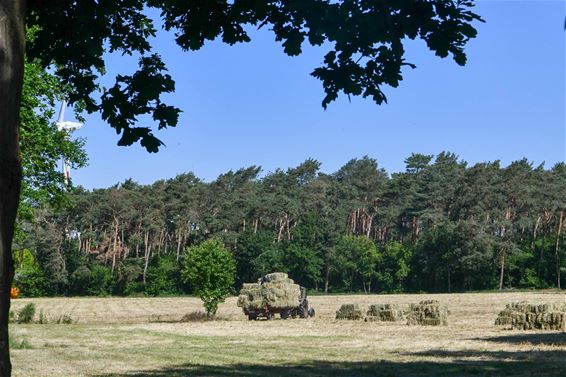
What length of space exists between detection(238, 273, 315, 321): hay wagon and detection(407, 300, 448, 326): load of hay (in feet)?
32.9

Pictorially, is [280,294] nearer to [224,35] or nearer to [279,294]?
[279,294]

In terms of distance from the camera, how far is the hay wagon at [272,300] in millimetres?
40781

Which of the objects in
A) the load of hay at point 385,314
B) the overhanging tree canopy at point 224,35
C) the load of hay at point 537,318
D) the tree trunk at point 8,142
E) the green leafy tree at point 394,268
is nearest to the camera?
the tree trunk at point 8,142

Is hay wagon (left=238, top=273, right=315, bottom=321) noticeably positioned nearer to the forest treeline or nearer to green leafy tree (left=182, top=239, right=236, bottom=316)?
green leafy tree (left=182, top=239, right=236, bottom=316)

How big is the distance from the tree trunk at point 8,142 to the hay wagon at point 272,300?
1377 inches

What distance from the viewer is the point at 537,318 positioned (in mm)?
27359

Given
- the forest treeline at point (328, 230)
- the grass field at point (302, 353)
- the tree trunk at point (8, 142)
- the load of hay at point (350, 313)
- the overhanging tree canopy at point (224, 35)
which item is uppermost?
the forest treeline at point (328, 230)

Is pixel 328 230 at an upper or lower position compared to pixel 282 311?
upper

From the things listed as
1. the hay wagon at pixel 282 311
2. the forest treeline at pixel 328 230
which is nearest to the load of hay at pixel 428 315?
the hay wagon at pixel 282 311

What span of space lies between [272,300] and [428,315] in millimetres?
11371

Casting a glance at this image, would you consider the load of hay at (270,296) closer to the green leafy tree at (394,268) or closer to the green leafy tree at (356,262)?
the green leafy tree at (394,268)

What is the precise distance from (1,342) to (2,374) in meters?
0.26

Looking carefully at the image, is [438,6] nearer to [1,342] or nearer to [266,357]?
[1,342]

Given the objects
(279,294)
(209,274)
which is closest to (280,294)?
(279,294)
